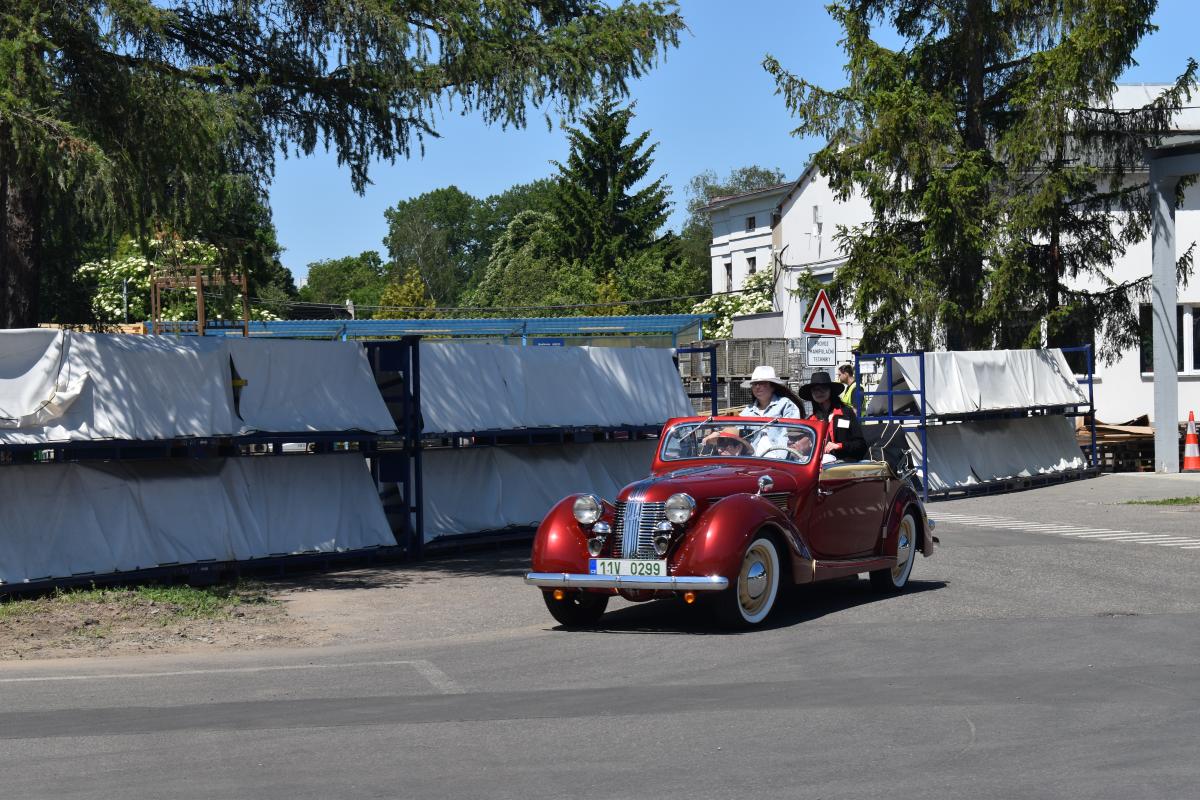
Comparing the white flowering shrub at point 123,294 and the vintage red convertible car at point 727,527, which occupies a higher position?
the white flowering shrub at point 123,294

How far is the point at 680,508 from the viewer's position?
10.5 meters

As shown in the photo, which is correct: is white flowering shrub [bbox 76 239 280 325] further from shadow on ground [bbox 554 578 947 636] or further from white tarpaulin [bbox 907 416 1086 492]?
shadow on ground [bbox 554 578 947 636]

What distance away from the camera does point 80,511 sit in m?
13.2

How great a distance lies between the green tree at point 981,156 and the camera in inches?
1153

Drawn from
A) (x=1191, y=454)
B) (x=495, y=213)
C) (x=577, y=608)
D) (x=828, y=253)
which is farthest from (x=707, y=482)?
(x=495, y=213)

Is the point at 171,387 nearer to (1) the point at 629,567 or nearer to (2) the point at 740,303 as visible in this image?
(1) the point at 629,567

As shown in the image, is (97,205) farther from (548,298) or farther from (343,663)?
(548,298)

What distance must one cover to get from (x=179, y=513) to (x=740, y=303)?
4860 centimetres

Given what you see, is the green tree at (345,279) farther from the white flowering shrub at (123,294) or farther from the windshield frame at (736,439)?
the windshield frame at (736,439)

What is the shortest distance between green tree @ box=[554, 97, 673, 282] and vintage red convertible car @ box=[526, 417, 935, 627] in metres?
63.0

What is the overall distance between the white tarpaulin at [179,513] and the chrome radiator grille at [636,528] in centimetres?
508

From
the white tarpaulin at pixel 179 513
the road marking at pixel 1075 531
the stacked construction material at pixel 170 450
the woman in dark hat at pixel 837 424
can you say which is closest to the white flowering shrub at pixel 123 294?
the stacked construction material at pixel 170 450

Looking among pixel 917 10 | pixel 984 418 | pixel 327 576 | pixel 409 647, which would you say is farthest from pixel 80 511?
pixel 917 10

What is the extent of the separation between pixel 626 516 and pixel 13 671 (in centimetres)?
438
